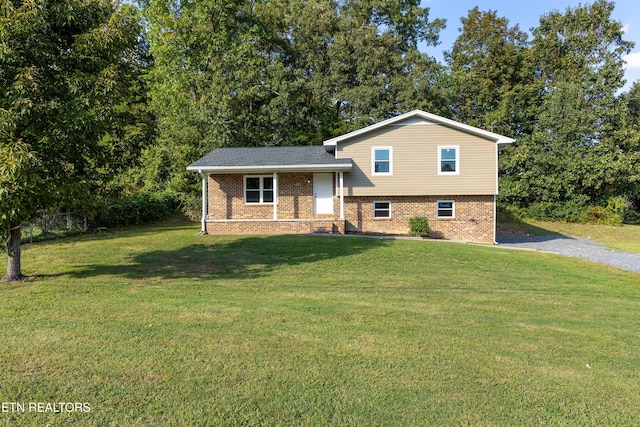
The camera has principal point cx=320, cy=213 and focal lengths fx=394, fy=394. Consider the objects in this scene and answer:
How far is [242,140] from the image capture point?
26109 mm

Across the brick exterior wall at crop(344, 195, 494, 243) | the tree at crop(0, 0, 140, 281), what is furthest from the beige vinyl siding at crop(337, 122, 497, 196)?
the tree at crop(0, 0, 140, 281)

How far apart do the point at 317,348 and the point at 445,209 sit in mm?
14539

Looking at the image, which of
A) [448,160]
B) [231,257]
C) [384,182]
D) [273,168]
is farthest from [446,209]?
[231,257]

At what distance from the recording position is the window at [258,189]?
59.3 ft

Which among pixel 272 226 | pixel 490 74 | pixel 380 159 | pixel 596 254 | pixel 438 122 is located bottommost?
Result: pixel 596 254

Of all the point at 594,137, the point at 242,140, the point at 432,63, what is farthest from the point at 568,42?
the point at 242,140

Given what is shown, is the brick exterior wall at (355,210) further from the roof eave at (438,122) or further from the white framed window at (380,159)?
the roof eave at (438,122)

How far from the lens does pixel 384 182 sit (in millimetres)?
17359

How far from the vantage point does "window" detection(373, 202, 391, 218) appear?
17.7m

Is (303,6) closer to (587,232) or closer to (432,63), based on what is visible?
(432,63)

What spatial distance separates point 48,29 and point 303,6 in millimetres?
27902

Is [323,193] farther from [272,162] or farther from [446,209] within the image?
[446,209]

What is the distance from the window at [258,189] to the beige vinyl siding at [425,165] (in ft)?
11.7

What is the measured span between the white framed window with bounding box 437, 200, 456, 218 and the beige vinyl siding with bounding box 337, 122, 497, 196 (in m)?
0.55
